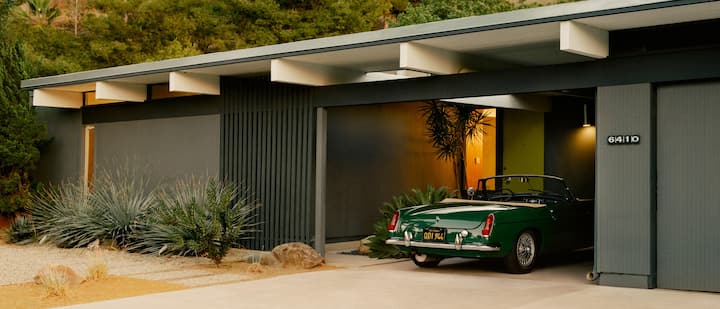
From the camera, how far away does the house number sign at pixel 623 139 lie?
9.02 metres

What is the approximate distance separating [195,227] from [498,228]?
12.7 ft

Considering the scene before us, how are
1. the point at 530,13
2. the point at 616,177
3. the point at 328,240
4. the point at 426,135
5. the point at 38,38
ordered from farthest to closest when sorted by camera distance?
the point at 38,38
the point at 426,135
the point at 328,240
the point at 616,177
the point at 530,13

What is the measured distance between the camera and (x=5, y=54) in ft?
54.1

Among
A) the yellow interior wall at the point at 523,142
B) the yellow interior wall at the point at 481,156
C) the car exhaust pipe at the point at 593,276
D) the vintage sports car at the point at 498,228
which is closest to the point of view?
the car exhaust pipe at the point at 593,276

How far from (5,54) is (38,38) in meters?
16.7

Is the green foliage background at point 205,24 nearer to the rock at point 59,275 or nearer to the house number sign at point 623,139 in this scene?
the house number sign at point 623,139

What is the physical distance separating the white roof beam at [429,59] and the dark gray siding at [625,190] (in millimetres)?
2004

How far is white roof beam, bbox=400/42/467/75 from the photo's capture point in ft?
32.0

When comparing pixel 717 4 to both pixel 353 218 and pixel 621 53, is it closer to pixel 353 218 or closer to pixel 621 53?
pixel 621 53

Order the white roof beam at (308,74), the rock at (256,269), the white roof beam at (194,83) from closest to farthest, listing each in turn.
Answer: the rock at (256,269)
the white roof beam at (308,74)
the white roof beam at (194,83)

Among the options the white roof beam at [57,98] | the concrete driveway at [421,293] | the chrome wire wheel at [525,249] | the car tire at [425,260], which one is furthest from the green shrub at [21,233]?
the chrome wire wheel at [525,249]

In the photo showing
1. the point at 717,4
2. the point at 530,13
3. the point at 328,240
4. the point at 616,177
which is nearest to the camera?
the point at 717,4

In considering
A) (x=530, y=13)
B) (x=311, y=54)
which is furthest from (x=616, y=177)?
(x=311, y=54)

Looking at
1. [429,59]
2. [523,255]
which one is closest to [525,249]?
[523,255]
